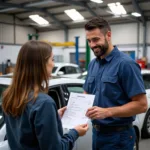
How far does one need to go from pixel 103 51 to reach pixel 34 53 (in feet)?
2.93

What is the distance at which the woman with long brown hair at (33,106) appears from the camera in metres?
1.51

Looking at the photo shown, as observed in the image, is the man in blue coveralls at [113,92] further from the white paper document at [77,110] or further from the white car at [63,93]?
the white car at [63,93]

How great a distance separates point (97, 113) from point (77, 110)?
156 mm

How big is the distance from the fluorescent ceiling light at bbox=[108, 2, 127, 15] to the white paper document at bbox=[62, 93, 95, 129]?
14341 millimetres

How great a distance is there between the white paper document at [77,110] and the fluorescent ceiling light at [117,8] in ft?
47.0

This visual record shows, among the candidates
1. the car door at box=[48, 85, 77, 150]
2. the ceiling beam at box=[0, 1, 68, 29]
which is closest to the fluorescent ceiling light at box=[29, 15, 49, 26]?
the ceiling beam at box=[0, 1, 68, 29]

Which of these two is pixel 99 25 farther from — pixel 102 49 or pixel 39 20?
pixel 39 20

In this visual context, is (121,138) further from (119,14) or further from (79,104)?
(119,14)

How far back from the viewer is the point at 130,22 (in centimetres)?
1939

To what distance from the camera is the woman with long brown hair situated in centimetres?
151

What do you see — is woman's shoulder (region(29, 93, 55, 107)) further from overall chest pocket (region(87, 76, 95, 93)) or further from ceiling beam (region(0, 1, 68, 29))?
ceiling beam (region(0, 1, 68, 29))

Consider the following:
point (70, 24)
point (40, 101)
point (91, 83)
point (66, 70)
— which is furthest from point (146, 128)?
point (70, 24)

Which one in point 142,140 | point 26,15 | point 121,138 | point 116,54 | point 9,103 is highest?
point 26,15

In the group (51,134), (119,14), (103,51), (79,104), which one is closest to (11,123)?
(51,134)
